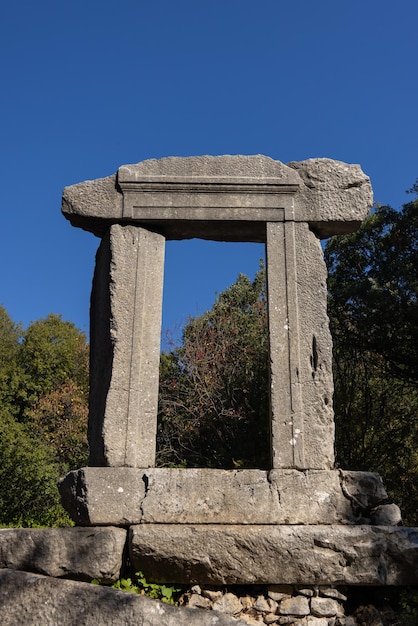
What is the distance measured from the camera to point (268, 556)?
4219 mm

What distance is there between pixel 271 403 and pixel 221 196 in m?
1.87

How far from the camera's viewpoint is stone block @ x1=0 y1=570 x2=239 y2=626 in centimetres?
322

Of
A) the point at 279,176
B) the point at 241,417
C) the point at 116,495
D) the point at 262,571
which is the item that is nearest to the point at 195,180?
the point at 279,176

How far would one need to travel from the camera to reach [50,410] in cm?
1878

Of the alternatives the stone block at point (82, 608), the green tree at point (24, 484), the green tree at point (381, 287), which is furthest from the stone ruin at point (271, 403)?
the green tree at point (24, 484)

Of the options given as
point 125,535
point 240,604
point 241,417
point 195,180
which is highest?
point 195,180

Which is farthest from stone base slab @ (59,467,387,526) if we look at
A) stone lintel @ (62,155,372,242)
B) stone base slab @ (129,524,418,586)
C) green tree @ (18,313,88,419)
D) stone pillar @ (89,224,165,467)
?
green tree @ (18,313,88,419)

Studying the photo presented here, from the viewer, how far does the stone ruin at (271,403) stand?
4250mm

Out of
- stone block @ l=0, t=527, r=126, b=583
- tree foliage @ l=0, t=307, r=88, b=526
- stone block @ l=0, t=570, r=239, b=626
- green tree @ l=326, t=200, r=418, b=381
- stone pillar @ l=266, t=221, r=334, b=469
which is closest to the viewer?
stone block @ l=0, t=570, r=239, b=626

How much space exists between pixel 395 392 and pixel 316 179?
778cm

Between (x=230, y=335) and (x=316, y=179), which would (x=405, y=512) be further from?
(x=316, y=179)

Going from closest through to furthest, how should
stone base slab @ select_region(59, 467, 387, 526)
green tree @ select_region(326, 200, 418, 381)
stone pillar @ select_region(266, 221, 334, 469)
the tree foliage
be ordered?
stone base slab @ select_region(59, 467, 387, 526)
stone pillar @ select_region(266, 221, 334, 469)
green tree @ select_region(326, 200, 418, 381)
the tree foliage

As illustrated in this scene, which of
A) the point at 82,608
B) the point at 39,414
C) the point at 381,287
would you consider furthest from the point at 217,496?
the point at 39,414

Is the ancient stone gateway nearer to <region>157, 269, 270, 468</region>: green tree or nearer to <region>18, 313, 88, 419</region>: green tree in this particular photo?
<region>157, 269, 270, 468</region>: green tree
